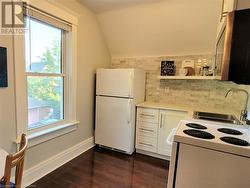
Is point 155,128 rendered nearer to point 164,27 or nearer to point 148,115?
point 148,115

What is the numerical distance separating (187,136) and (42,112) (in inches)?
73.6

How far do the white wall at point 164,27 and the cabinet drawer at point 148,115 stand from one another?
3.81 feet

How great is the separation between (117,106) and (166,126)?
87cm

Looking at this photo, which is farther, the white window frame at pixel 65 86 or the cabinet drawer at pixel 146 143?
the cabinet drawer at pixel 146 143

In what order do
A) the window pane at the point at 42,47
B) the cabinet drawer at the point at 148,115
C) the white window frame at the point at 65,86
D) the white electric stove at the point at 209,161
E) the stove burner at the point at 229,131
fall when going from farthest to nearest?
1. the cabinet drawer at the point at 148,115
2. the window pane at the point at 42,47
3. the white window frame at the point at 65,86
4. the stove burner at the point at 229,131
5. the white electric stove at the point at 209,161

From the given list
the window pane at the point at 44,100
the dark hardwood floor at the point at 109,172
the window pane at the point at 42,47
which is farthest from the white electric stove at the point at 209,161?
the window pane at the point at 42,47

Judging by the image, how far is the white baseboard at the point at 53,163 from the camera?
1.96 metres

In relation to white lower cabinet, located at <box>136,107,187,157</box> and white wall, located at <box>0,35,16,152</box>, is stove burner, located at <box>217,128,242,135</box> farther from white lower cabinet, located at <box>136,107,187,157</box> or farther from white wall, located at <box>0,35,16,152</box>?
white wall, located at <box>0,35,16,152</box>

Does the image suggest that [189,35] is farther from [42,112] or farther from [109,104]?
[42,112]

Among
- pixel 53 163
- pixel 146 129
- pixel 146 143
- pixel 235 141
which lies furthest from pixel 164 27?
pixel 53 163

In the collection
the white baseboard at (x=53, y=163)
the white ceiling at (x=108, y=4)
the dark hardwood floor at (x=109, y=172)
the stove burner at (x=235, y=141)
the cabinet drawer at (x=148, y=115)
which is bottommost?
the dark hardwood floor at (x=109, y=172)

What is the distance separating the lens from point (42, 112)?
221 cm

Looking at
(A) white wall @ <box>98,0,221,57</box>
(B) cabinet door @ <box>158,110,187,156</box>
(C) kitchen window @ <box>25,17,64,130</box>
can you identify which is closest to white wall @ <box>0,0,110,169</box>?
(C) kitchen window @ <box>25,17,64,130</box>

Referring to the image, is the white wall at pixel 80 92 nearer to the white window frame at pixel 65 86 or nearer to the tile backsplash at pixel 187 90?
the white window frame at pixel 65 86
